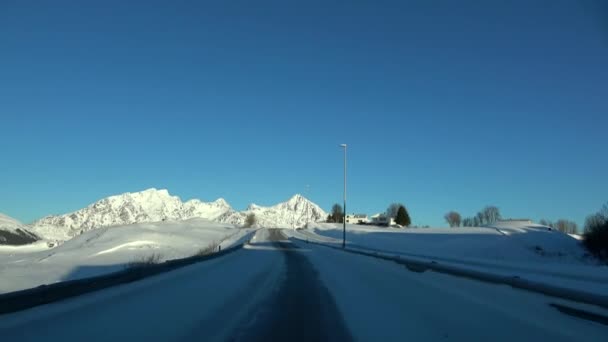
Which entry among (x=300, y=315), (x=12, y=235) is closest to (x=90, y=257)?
(x=300, y=315)

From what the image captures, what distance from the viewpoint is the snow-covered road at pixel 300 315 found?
8.23m

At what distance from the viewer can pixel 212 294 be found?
13484 mm

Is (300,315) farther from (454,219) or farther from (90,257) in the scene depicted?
(454,219)

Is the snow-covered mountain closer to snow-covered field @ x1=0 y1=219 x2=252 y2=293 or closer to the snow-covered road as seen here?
snow-covered field @ x1=0 y1=219 x2=252 y2=293

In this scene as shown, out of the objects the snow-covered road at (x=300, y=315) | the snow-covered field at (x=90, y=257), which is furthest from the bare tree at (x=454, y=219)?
the snow-covered road at (x=300, y=315)

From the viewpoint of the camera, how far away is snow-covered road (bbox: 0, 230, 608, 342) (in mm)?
8227

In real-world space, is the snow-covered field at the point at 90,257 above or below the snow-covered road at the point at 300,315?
below

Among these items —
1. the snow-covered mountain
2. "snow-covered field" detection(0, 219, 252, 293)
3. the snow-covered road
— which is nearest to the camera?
the snow-covered road

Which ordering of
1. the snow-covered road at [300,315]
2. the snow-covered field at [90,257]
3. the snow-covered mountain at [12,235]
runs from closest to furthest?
the snow-covered road at [300,315]
the snow-covered field at [90,257]
the snow-covered mountain at [12,235]

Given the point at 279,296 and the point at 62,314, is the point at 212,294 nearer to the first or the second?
the point at 279,296

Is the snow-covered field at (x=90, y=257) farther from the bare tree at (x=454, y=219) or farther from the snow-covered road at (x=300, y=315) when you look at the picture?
the bare tree at (x=454, y=219)

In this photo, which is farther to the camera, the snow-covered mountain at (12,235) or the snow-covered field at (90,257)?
the snow-covered mountain at (12,235)

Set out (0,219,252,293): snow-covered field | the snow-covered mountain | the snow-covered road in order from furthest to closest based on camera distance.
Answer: the snow-covered mountain
(0,219,252,293): snow-covered field
the snow-covered road

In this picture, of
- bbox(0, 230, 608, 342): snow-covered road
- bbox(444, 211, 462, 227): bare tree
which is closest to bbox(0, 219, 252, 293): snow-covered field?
bbox(0, 230, 608, 342): snow-covered road
